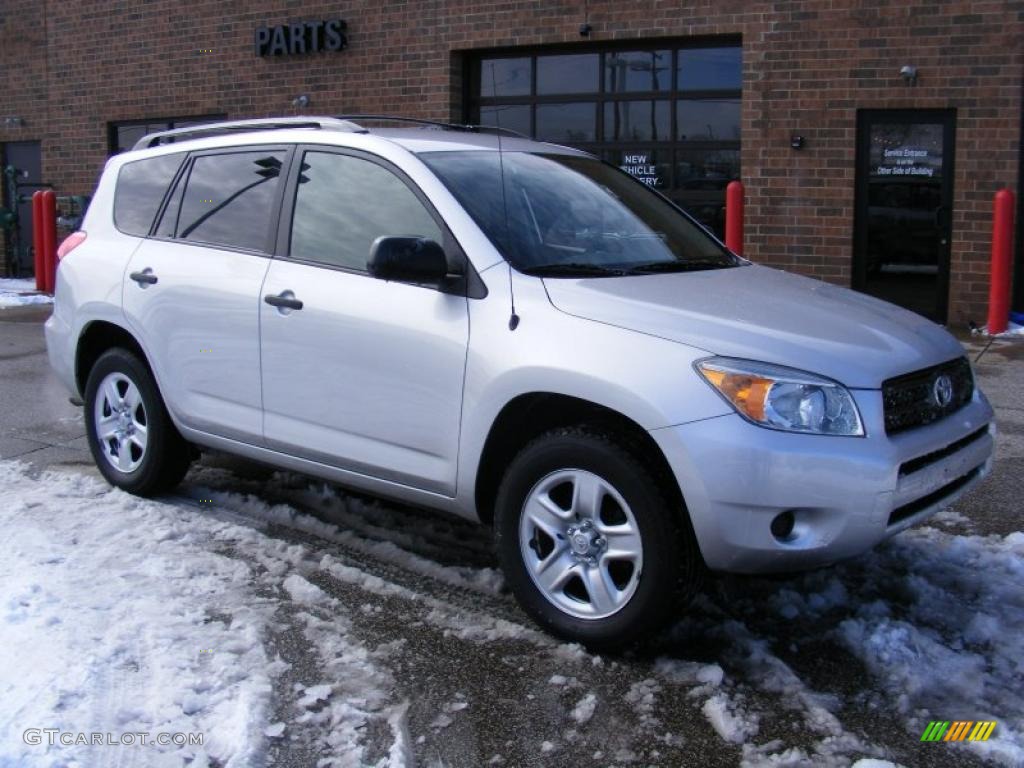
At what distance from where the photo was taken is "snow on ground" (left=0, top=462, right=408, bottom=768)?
3.20 metres

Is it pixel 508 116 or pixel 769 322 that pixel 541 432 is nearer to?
pixel 769 322

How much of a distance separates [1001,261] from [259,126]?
7.71 m

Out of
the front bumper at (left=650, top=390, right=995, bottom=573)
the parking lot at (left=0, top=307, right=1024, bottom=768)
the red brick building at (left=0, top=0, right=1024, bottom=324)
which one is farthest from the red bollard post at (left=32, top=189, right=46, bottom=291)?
the front bumper at (left=650, top=390, right=995, bottom=573)

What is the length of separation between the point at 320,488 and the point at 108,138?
12501mm

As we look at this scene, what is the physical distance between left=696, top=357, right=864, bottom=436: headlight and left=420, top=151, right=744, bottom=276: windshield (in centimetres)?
86

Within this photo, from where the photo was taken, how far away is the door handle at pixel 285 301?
455cm

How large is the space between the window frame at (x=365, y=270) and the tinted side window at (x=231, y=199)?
0.33 ft

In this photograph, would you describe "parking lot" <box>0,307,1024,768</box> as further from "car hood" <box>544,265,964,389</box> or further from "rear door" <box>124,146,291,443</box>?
"car hood" <box>544,265,964,389</box>

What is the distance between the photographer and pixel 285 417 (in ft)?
15.4

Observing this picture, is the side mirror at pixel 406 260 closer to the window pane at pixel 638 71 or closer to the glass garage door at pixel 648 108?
the glass garage door at pixel 648 108

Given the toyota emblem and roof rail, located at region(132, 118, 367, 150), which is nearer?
the toyota emblem

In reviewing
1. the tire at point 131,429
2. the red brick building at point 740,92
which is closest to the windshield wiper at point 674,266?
the tire at point 131,429

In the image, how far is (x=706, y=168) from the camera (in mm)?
12516

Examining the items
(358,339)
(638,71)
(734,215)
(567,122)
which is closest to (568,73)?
(567,122)
